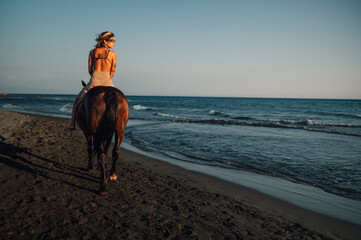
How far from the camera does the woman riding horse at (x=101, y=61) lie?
15.3 feet

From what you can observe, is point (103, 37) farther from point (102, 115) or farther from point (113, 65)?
point (102, 115)

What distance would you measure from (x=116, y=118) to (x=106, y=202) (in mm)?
1489

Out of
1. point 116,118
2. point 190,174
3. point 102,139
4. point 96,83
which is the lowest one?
point 190,174

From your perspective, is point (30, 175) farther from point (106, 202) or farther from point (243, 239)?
point (243, 239)

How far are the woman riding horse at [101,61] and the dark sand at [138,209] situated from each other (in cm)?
199

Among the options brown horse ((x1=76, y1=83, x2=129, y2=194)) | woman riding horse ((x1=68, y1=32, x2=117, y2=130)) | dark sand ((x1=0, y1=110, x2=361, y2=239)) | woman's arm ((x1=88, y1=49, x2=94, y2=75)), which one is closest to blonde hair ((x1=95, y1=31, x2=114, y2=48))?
woman riding horse ((x1=68, y1=32, x2=117, y2=130))

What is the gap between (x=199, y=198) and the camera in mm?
4121

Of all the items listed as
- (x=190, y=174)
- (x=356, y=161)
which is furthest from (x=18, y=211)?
(x=356, y=161)

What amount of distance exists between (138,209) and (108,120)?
5.48ft

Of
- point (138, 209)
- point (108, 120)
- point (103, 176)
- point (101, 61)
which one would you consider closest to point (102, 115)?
point (108, 120)

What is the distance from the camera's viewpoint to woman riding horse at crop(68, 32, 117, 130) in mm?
4648

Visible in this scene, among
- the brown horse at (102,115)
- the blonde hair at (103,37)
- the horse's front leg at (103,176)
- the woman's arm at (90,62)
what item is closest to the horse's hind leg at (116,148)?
the brown horse at (102,115)

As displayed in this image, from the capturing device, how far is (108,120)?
13.0 feet

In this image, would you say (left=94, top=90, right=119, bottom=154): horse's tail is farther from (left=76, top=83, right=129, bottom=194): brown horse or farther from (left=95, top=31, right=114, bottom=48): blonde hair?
(left=95, top=31, right=114, bottom=48): blonde hair
